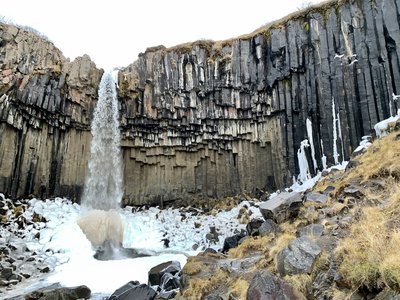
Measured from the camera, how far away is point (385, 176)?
1260 centimetres

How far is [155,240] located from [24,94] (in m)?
15.4

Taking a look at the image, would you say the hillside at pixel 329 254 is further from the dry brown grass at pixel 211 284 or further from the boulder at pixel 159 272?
the boulder at pixel 159 272

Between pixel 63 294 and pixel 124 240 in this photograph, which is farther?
pixel 124 240

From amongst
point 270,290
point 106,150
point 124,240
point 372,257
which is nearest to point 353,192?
point 270,290

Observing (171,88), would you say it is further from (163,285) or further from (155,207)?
(163,285)

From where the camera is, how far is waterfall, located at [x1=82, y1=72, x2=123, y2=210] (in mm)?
32463

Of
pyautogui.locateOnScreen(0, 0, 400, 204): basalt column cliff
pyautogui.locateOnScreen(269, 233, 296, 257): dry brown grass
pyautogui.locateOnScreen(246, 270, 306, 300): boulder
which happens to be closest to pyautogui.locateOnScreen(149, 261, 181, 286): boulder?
pyautogui.locateOnScreen(269, 233, 296, 257): dry brown grass

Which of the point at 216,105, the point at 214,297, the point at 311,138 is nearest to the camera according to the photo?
the point at 214,297

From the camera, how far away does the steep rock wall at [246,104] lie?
86.6ft

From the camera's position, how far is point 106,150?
109 feet

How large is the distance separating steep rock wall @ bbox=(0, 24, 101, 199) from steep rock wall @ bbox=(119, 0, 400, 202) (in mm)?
3902

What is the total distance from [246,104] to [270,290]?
26.5m

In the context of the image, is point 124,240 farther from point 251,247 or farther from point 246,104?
point 251,247

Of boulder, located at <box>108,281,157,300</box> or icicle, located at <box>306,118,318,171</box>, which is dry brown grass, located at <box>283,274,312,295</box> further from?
icicle, located at <box>306,118,318,171</box>
